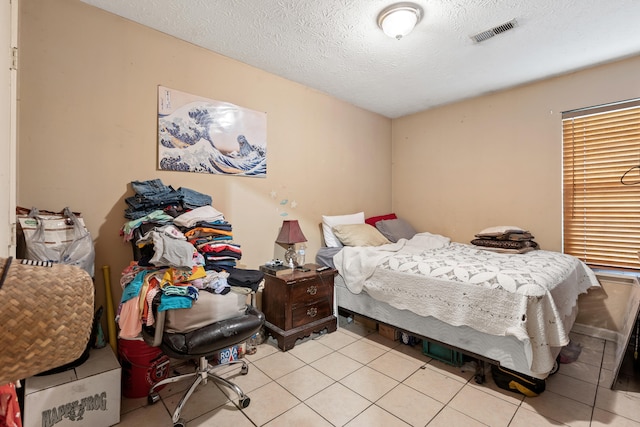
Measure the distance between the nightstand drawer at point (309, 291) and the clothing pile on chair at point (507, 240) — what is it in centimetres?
179

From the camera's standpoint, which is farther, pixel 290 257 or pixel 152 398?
pixel 290 257

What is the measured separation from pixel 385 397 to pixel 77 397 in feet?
5.89

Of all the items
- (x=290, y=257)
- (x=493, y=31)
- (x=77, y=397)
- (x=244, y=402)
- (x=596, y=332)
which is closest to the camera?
(x=77, y=397)

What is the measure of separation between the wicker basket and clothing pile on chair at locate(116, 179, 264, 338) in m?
1.36

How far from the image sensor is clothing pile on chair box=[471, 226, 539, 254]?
3037mm

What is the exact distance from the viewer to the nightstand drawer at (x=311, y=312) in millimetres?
2680

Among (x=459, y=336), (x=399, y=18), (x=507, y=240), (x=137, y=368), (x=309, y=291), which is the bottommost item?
(x=137, y=368)

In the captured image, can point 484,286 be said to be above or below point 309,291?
above

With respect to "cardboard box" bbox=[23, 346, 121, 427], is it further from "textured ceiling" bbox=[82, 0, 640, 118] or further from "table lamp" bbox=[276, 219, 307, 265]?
"textured ceiling" bbox=[82, 0, 640, 118]

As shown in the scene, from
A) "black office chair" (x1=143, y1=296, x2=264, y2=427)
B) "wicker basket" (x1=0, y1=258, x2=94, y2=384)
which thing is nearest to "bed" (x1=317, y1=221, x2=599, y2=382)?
"black office chair" (x1=143, y1=296, x2=264, y2=427)

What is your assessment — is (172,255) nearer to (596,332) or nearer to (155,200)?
(155,200)

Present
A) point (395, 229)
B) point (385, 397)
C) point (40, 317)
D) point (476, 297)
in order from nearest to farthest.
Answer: point (40, 317), point (385, 397), point (476, 297), point (395, 229)

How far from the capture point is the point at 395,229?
3926mm

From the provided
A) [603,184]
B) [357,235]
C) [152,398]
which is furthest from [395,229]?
[152,398]
